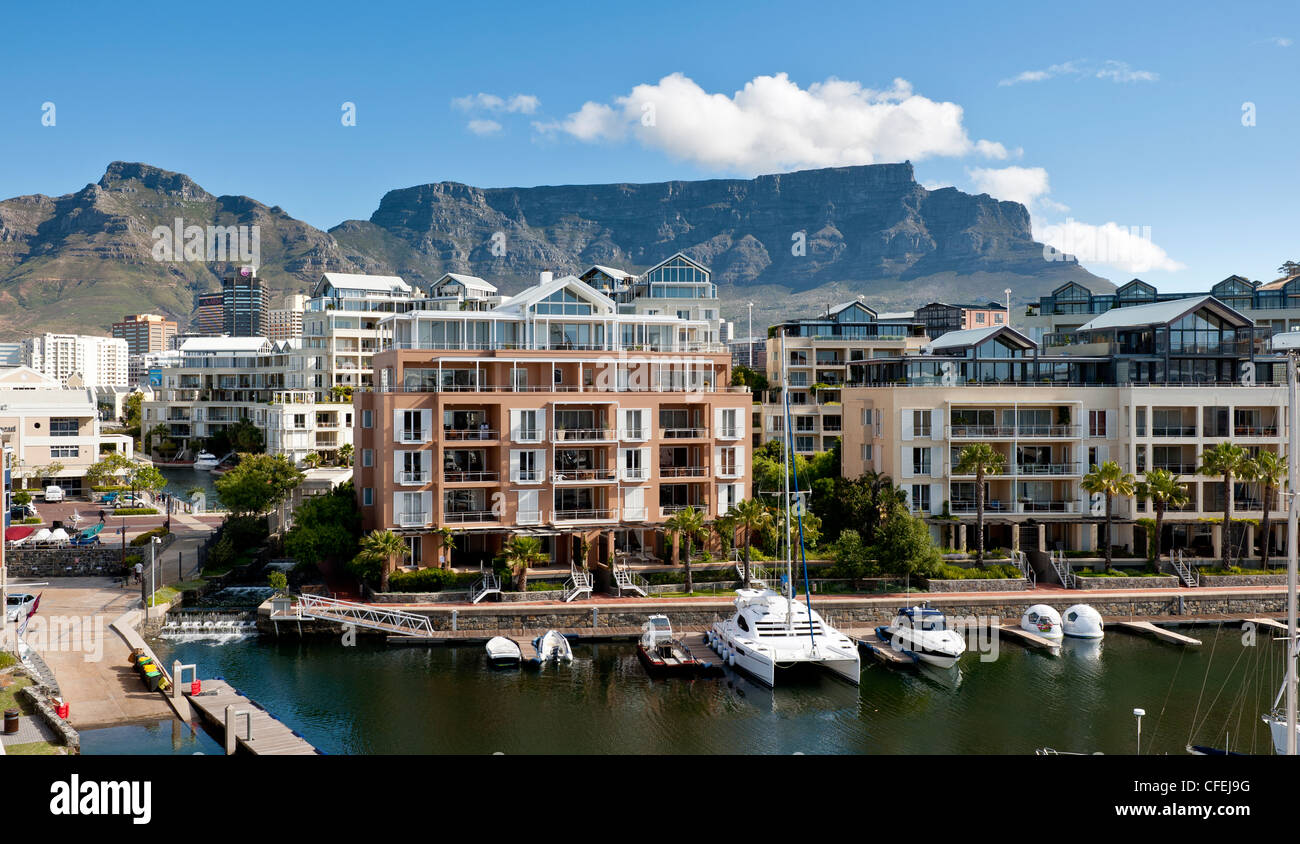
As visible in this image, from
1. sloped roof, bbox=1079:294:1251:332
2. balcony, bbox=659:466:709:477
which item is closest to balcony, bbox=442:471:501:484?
balcony, bbox=659:466:709:477

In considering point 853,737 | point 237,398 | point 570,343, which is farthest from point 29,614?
point 237,398

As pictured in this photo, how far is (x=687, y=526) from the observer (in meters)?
48.8

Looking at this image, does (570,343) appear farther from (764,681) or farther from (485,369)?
(764,681)

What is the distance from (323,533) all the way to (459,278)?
62.4 m

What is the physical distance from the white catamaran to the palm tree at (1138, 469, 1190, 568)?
68.4 ft

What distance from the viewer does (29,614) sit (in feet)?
142

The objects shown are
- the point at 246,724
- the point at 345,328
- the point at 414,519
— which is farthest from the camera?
the point at 345,328

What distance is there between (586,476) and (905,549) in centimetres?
1579

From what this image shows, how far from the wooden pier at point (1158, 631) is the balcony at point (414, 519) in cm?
3268

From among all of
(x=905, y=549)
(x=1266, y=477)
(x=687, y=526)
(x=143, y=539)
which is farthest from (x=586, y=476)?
(x=1266, y=477)

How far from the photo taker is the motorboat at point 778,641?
39.1m

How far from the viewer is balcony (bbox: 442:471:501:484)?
49938mm

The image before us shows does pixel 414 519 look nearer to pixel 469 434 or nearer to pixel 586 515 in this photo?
pixel 469 434
